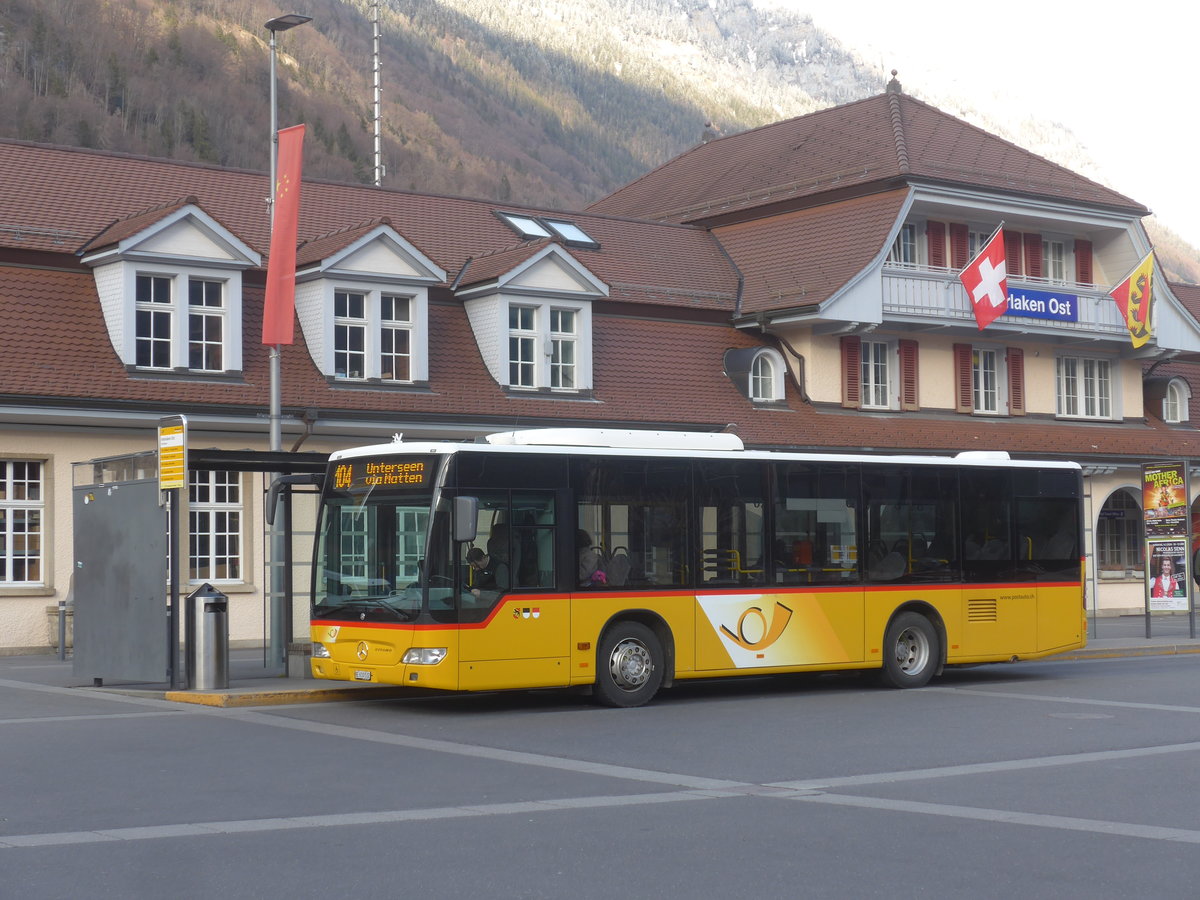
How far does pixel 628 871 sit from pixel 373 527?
29.3ft

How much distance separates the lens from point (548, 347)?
2956cm

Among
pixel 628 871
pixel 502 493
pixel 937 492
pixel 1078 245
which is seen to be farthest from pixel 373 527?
pixel 1078 245

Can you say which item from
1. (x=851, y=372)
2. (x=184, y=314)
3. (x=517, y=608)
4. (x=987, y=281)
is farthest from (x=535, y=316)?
(x=517, y=608)

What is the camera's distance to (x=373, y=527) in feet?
55.7

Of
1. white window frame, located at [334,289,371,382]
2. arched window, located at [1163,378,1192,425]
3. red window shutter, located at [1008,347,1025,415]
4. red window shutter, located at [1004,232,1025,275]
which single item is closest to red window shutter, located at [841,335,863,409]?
red window shutter, located at [1008,347,1025,415]

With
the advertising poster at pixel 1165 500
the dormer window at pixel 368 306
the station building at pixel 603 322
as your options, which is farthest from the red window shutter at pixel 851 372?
the dormer window at pixel 368 306

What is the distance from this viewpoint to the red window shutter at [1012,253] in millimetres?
37000

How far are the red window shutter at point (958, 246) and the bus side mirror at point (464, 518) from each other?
72.6 feet

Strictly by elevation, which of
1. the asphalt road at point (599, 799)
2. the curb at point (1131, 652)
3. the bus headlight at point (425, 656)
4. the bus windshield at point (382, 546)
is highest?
the bus windshield at point (382, 546)

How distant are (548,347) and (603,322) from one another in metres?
2.07

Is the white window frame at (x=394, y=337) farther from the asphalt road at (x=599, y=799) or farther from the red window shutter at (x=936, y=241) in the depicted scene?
the red window shutter at (x=936, y=241)

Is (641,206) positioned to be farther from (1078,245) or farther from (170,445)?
(170,445)

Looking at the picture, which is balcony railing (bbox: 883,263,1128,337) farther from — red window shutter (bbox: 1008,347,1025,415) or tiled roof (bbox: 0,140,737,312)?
tiled roof (bbox: 0,140,737,312)

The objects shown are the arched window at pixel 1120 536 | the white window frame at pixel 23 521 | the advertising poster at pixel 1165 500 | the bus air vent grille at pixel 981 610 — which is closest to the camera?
the bus air vent grille at pixel 981 610
